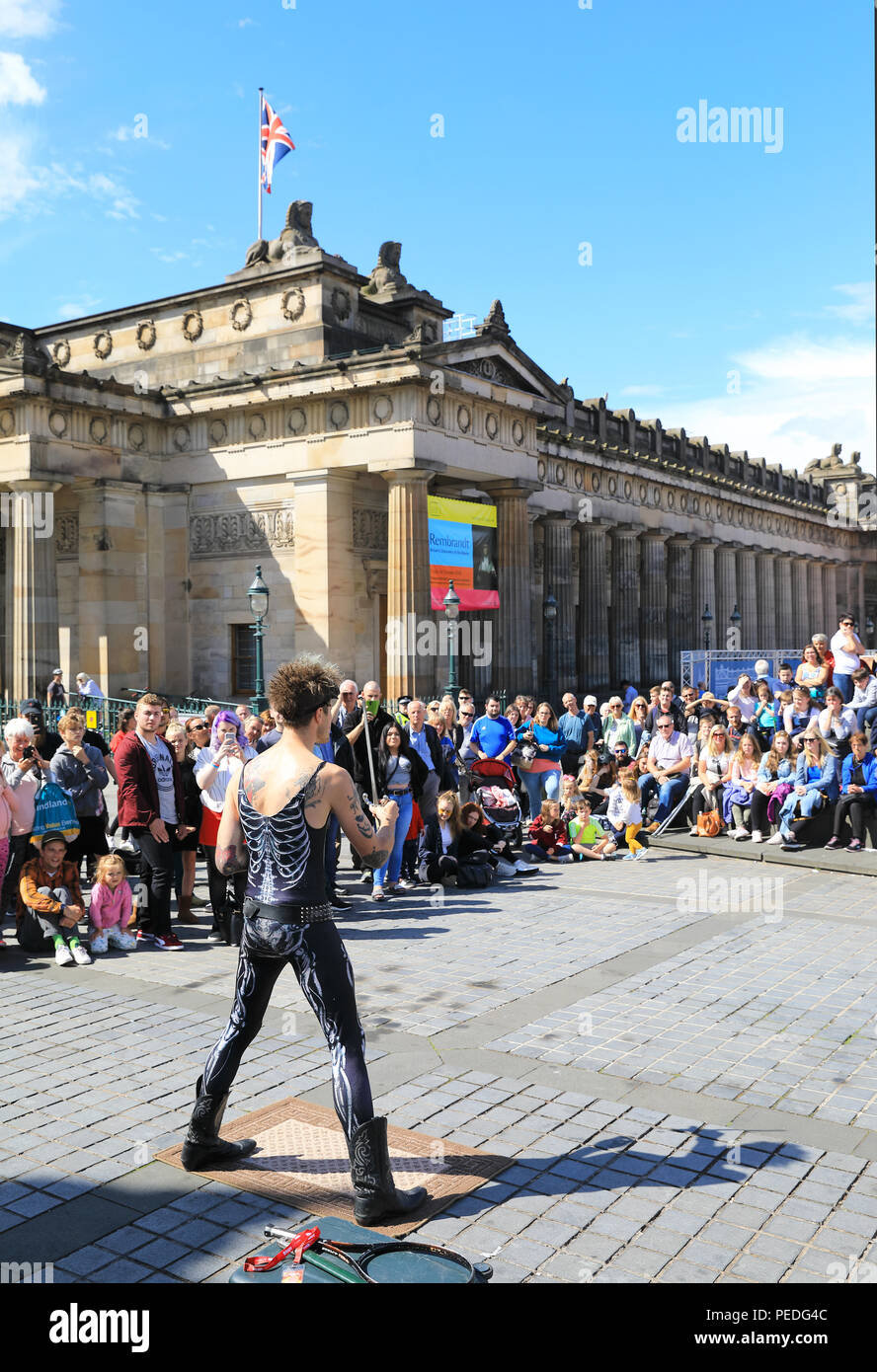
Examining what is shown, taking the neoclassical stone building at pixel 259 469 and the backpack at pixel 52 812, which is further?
the neoclassical stone building at pixel 259 469

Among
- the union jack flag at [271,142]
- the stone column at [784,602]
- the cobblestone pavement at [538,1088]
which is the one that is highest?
the union jack flag at [271,142]

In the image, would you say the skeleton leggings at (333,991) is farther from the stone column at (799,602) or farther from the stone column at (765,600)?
the stone column at (799,602)

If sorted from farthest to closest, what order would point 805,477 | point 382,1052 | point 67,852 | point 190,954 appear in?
point 805,477 → point 67,852 → point 190,954 → point 382,1052

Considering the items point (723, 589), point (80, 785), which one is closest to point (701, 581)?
point (723, 589)

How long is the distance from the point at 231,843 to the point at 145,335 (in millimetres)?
31699

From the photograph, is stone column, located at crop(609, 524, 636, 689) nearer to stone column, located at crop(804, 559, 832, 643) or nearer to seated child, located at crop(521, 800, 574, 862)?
stone column, located at crop(804, 559, 832, 643)

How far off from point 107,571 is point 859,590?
58060 millimetres

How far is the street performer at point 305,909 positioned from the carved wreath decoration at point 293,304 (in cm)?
2718

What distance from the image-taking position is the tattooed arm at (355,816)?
4871mm

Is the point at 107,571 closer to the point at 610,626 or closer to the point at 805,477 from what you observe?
the point at 610,626

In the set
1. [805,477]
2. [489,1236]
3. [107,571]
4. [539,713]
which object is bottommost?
[489,1236]
